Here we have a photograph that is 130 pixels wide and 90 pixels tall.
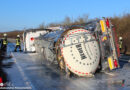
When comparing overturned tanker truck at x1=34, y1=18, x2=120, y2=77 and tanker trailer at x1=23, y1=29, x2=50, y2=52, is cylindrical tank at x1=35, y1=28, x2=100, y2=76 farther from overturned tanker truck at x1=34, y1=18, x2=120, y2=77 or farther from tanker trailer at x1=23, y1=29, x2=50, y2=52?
tanker trailer at x1=23, y1=29, x2=50, y2=52

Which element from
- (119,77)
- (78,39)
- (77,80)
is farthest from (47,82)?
(119,77)

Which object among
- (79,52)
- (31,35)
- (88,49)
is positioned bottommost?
(79,52)

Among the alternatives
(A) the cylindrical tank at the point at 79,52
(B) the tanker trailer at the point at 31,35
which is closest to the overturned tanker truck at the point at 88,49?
(A) the cylindrical tank at the point at 79,52

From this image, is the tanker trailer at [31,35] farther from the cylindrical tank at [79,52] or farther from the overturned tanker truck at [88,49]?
the cylindrical tank at [79,52]

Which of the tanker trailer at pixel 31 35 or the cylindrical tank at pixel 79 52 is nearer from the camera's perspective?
the cylindrical tank at pixel 79 52

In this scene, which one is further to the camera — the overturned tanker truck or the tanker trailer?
the tanker trailer

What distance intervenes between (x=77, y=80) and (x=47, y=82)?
3.79ft

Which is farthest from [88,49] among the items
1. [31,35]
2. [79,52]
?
[31,35]

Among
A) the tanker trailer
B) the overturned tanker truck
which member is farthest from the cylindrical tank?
the tanker trailer

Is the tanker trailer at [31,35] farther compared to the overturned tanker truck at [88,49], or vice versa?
the tanker trailer at [31,35]

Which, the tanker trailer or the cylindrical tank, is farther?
the tanker trailer

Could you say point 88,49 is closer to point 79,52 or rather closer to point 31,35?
point 79,52

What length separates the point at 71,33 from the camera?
934 cm

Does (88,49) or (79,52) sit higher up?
(88,49)
